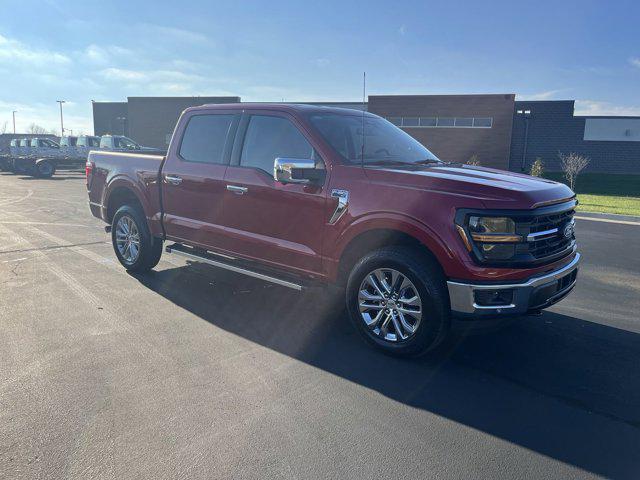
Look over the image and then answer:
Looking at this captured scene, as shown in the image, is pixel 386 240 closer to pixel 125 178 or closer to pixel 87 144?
pixel 125 178

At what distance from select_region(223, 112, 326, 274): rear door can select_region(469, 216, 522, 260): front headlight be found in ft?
4.53

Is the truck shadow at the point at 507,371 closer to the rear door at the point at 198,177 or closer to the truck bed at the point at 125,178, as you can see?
the rear door at the point at 198,177

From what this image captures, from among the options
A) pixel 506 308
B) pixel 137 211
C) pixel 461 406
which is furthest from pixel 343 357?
pixel 137 211

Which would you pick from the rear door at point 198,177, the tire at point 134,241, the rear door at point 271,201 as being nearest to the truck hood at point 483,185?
the rear door at point 271,201

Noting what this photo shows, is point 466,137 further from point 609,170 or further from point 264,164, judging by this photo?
point 264,164

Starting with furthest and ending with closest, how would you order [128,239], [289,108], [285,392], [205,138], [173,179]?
[128,239] < [173,179] < [205,138] < [289,108] < [285,392]

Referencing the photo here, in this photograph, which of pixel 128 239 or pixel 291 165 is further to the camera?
pixel 128 239

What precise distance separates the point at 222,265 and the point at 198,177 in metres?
1.05

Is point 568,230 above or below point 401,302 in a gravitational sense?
above

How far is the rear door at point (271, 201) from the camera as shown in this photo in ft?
15.0

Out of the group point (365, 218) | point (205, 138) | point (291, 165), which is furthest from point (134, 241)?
point (365, 218)

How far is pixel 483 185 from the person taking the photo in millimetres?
3752

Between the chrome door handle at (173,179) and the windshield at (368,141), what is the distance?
1.90 metres

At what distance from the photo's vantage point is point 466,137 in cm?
3691
